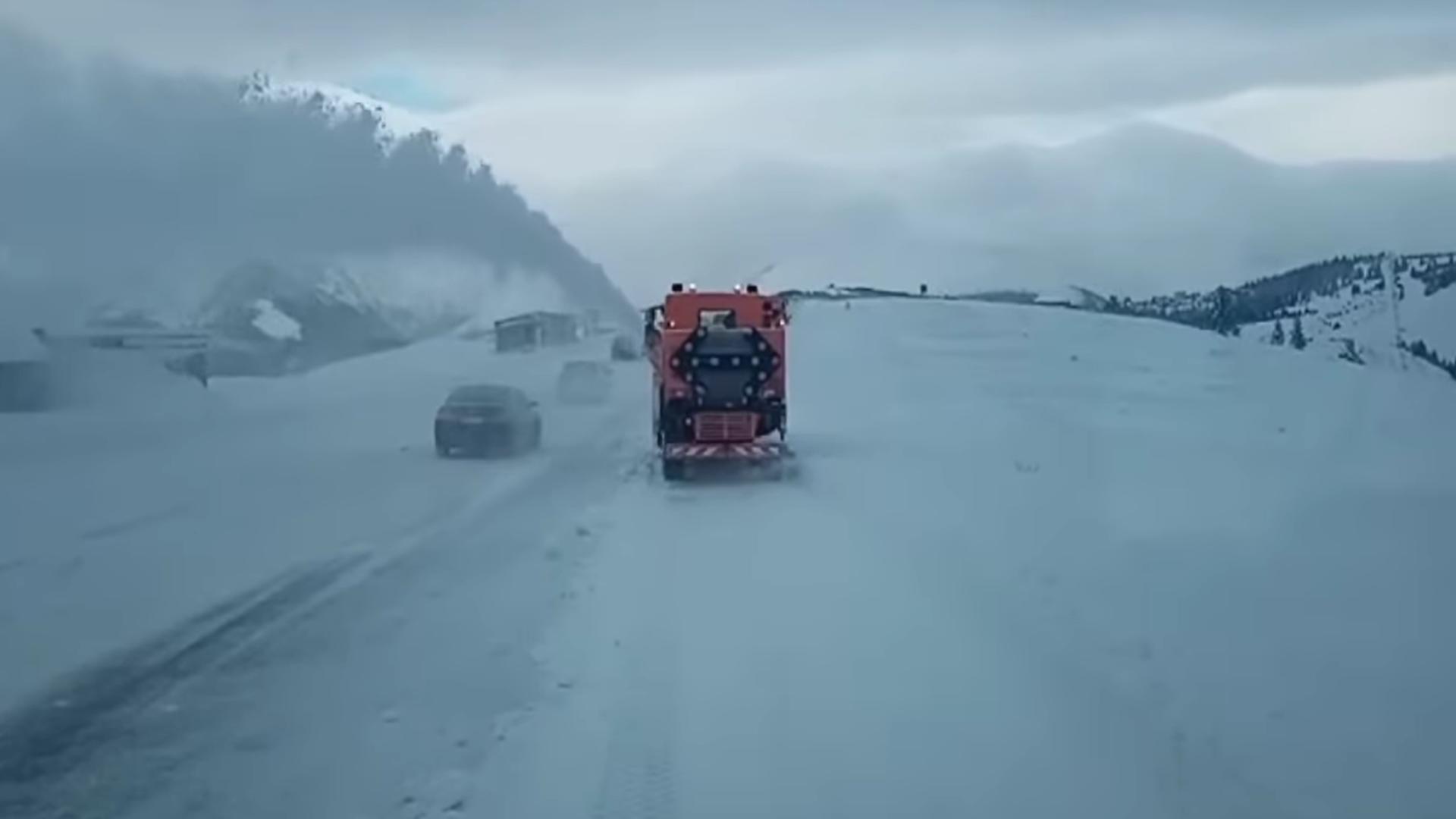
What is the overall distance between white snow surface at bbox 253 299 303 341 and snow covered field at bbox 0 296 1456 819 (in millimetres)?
38479

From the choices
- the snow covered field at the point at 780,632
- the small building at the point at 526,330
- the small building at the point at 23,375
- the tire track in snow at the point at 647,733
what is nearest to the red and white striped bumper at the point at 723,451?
the snow covered field at the point at 780,632

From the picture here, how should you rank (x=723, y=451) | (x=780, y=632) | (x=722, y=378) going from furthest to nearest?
(x=722, y=378)
(x=723, y=451)
(x=780, y=632)

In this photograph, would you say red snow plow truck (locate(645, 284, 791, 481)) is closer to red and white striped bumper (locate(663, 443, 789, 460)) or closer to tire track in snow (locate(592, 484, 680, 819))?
red and white striped bumper (locate(663, 443, 789, 460))

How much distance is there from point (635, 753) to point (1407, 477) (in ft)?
52.7

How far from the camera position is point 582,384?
180 ft

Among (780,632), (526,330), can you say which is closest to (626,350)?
(526,330)

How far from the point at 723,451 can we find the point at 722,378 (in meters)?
1.38

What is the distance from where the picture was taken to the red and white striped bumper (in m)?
28.7

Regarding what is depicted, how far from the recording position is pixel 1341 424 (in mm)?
29672

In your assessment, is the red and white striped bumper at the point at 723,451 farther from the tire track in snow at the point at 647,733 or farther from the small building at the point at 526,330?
the small building at the point at 526,330

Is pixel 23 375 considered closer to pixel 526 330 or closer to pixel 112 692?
pixel 112 692

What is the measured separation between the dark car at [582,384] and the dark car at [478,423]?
18.5 meters

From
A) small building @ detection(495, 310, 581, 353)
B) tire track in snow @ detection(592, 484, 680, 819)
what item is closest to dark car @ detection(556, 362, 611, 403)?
small building @ detection(495, 310, 581, 353)

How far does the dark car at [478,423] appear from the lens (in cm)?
3406
